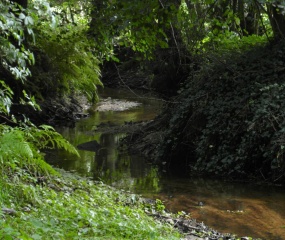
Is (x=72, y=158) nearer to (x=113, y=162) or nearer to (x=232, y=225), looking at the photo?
(x=113, y=162)

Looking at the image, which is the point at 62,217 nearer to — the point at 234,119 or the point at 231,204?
the point at 231,204

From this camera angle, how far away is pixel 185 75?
15.3 meters

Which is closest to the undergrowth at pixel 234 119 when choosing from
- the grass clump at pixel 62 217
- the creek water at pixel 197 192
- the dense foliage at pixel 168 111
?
the dense foliage at pixel 168 111

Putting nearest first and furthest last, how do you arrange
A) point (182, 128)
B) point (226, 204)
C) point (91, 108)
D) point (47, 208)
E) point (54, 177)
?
point (47, 208), point (54, 177), point (226, 204), point (182, 128), point (91, 108)

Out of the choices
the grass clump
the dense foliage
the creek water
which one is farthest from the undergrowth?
the grass clump

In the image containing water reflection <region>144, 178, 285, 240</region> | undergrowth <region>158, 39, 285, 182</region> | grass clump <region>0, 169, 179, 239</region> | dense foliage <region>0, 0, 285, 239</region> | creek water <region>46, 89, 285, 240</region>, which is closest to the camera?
grass clump <region>0, 169, 179, 239</region>

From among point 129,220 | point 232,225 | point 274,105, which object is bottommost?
point 232,225

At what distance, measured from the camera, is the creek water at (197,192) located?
7.27m

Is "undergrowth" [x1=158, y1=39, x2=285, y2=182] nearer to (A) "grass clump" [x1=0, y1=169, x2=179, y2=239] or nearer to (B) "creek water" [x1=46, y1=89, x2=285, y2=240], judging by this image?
(B) "creek water" [x1=46, y1=89, x2=285, y2=240]

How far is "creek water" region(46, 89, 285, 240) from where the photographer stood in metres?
7.27

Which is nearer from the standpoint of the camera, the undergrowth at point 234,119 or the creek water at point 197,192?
the creek water at point 197,192

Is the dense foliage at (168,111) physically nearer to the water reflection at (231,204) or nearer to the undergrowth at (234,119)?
the undergrowth at (234,119)

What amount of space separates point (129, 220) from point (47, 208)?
83cm

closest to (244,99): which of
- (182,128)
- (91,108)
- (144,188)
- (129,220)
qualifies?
(182,128)
